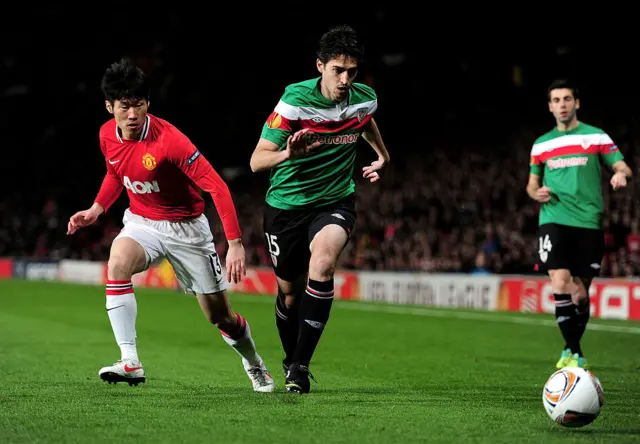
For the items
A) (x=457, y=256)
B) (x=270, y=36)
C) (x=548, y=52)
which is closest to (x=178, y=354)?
(x=457, y=256)

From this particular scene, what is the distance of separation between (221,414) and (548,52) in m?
21.0

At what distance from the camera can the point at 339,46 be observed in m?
6.52

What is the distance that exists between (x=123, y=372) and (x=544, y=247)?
4.27 meters

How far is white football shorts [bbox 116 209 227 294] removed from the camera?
21.9 feet

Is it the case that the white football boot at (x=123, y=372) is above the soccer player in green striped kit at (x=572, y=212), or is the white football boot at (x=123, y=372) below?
below

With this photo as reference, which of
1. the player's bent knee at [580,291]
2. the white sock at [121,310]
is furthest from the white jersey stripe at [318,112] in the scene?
the player's bent knee at [580,291]

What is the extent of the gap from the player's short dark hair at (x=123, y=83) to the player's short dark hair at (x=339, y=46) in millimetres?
1210

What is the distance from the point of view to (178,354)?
10008mm

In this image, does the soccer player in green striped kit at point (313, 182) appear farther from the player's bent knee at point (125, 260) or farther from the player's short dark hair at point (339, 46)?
the player's bent knee at point (125, 260)

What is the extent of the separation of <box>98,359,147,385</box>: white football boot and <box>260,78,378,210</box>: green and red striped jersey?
158 cm

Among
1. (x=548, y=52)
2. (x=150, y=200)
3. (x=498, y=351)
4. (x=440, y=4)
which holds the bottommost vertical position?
(x=498, y=351)

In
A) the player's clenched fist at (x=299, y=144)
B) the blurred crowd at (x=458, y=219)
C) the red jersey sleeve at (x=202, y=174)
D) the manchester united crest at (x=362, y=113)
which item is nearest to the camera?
the player's clenched fist at (x=299, y=144)

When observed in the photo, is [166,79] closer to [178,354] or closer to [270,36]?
[270,36]

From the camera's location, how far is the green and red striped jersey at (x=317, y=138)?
21.9 ft
